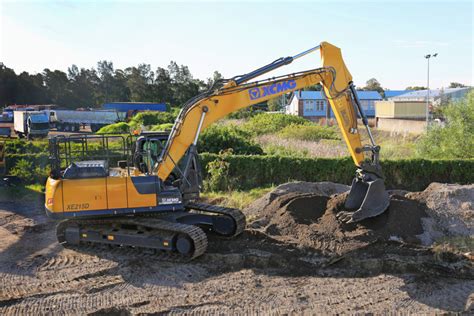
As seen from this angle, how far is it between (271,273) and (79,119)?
3532 centimetres

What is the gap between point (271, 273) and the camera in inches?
319

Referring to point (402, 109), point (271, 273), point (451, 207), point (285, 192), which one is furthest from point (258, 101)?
point (402, 109)

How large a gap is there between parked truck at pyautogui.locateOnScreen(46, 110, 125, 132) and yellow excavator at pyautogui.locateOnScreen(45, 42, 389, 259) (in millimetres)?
31410

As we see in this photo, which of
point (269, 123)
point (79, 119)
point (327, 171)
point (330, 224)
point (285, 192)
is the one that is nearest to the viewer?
point (330, 224)

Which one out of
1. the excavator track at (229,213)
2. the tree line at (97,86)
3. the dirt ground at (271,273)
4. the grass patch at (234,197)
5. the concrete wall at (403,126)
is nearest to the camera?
the dirt ground at (271,273)

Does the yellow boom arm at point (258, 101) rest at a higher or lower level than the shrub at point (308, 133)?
higher

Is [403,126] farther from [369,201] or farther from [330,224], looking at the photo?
[330,224]

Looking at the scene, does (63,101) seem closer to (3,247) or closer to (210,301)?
(3,247)

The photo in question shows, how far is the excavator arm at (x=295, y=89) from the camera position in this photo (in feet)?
30.6

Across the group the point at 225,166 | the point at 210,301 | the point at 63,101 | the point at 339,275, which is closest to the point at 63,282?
the point at 210,301

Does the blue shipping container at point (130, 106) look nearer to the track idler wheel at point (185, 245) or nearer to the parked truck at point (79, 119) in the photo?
the parked truck at point (79, 119)

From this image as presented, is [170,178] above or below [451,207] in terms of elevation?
above

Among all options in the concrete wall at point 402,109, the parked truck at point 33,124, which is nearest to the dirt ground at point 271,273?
the parked truck at point 33,124

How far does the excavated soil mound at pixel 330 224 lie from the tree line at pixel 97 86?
53624 mm
